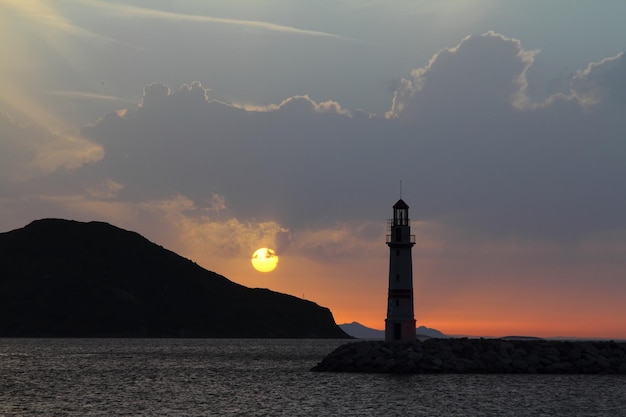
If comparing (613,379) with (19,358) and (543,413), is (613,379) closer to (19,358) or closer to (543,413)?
(543,413)

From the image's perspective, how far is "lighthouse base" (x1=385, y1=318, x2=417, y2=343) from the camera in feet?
272

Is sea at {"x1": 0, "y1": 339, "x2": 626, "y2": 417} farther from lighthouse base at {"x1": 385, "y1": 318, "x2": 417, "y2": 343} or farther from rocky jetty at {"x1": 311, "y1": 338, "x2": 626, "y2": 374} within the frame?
lighthouse base at {"x1": 385, "y1": 318, "x2": 417, "y2": 343}

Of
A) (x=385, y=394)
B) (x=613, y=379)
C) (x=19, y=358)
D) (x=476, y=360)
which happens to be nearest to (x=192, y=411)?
(x=385, y=394)

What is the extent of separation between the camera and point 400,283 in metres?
81.8

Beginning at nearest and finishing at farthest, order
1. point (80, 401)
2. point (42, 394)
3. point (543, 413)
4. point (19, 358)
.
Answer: point (543, 413) < point (80, 401) < point (42, 394) < point (19, 358)

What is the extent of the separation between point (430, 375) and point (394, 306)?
6.79 m

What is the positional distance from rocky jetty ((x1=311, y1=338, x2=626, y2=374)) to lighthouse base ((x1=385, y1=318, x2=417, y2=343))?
861 mm

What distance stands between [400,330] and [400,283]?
14.2 feet

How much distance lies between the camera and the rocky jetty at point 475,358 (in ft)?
278

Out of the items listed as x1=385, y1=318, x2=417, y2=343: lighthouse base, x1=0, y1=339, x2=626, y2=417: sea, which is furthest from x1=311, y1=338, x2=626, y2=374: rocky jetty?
x1=0, y1=339, x2=626, y2=417: sea

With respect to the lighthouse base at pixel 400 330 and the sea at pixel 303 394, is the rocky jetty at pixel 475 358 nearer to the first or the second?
the lighthouse base at pixel 400 330

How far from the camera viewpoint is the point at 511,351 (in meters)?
90.1

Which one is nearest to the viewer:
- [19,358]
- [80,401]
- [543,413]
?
[543,413]

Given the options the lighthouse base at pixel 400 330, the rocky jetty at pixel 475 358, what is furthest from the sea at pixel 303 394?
the lighthouse base at pixel 400 330
